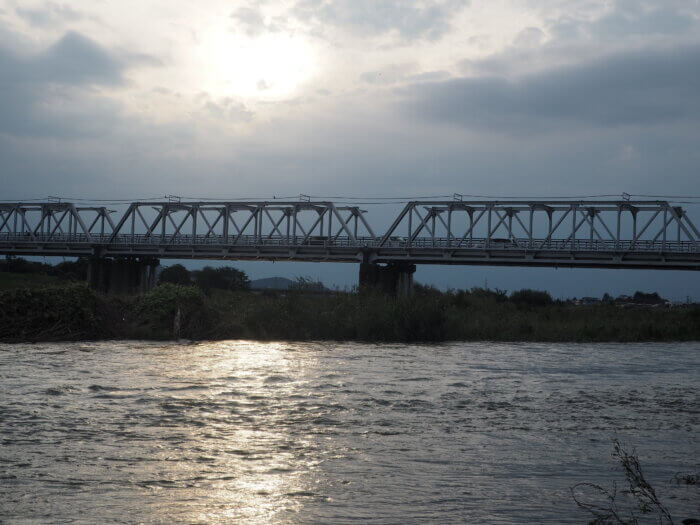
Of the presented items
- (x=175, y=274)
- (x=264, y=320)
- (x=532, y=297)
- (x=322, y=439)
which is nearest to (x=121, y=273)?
(x=175, y=274)

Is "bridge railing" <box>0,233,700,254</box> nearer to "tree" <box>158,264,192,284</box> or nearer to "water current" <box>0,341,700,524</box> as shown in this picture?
"tree" <box>158,264,192,284</box>

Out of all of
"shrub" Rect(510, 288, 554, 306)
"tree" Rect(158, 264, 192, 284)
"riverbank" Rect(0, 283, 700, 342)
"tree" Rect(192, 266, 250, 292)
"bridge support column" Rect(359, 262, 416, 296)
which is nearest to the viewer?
"riverbank" Rect(0, 283, 700, 342)

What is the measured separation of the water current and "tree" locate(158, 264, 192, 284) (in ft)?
235

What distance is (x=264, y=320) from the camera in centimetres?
2933

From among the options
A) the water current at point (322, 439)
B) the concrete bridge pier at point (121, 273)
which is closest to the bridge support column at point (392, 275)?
the concrete bridge pier at point (121, 273)

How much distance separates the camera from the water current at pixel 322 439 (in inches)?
275

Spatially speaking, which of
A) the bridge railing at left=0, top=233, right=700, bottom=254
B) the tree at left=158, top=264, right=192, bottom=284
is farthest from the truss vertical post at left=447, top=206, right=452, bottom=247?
the tree at left=158, top=264, right=192, bottom=284

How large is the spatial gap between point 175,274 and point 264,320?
67.4 meters

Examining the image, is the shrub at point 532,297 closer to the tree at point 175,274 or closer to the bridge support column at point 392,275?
the bridge support column at point 392,275

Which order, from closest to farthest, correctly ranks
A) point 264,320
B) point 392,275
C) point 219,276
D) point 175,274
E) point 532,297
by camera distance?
point 264,320 → point 532,297 → point 392,275 → point 219,276 → point 175,274

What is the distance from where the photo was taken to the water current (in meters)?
6.99

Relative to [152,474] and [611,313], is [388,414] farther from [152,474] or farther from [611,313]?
[611,313]

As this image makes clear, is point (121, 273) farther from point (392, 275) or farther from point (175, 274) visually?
point (392, 275)

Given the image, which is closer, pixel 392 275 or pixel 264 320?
pixel 264 320
